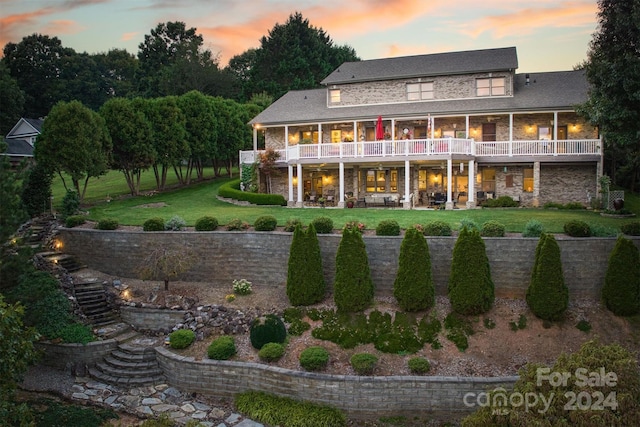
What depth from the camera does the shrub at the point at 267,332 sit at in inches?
562

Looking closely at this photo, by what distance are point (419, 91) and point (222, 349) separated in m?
22.4

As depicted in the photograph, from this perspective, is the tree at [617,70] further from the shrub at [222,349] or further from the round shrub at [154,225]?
the round shrub at [154,225]

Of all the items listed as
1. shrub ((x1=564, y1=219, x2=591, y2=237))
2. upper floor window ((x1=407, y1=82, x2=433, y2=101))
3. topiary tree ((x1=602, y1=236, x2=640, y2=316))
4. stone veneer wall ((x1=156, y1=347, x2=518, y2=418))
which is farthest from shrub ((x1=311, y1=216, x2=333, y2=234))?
upper floor window ((x1=407, y1=82, x2=433, y2=101))

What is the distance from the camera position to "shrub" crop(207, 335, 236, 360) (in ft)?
45.5

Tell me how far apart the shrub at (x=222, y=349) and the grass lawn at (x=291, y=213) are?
24.2ft

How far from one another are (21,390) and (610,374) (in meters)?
14.2

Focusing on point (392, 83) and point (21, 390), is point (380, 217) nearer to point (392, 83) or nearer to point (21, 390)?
point (392, 83)

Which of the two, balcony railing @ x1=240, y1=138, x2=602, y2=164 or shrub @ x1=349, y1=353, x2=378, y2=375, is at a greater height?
balcony railing @ x1=240, y1=138, x2=602, y2=164

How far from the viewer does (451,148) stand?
25.4 metres

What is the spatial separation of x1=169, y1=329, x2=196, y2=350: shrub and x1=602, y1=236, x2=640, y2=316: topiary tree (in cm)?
1275

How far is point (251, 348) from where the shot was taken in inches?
570

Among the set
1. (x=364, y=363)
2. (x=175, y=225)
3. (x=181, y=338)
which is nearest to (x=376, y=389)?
(x=364, y=363)

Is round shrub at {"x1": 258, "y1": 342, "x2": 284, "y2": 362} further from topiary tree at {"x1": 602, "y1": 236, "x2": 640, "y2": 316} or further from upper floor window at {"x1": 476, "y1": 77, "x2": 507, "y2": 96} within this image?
upper floor window at {"x1": 476, "y1": 77, "x2": 507, "y2": 96}

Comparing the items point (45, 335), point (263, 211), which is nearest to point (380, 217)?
point (263, 211)
